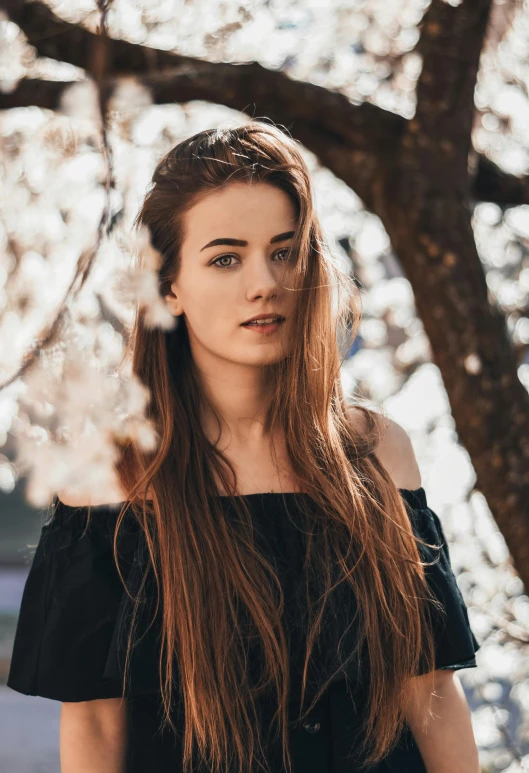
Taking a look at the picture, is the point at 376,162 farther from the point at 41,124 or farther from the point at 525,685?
the point at 525,685

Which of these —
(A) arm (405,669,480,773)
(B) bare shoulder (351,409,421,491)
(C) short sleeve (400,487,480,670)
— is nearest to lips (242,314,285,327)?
(B) bare shoulder (351,409,421,491)

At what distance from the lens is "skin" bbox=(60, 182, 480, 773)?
64.9 inches

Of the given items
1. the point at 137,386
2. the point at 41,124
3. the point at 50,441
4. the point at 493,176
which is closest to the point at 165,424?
the point at 137,386

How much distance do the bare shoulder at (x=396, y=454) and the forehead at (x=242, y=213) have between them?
0.45m

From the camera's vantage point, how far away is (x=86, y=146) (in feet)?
7.79

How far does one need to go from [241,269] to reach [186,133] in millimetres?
1762

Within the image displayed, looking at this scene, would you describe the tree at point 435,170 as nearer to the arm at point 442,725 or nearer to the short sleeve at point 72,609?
the arm at point 442,725

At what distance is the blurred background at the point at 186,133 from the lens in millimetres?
1888

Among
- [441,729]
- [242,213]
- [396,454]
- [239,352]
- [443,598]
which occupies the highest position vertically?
[242,213]

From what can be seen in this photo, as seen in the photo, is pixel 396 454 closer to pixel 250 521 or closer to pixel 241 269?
pixel 250 521

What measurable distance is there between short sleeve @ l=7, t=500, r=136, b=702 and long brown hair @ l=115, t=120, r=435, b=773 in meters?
0.08

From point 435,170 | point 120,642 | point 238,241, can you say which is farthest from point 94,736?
point 435,170

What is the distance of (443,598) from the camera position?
180 cm

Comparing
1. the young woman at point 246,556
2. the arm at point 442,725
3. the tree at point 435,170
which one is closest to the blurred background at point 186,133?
the tree at point 435,170
